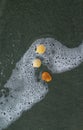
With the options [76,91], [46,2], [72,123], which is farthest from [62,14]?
[72,123]

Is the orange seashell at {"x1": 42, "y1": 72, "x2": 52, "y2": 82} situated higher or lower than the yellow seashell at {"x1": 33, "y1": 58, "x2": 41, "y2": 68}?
lower

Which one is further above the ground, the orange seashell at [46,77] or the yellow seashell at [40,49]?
the yellow seashell at [40,49]

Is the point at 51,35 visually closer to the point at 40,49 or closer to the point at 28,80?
the point at 40,49

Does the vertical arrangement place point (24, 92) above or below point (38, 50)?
below

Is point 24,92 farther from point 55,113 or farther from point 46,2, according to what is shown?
point 46,2

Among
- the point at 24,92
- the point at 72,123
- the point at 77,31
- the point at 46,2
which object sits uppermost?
the point at 46,2
